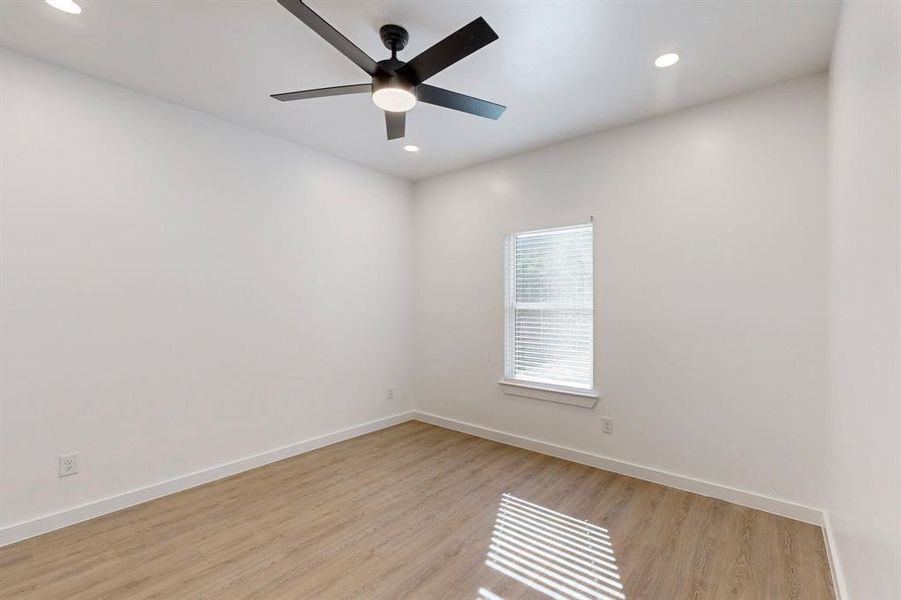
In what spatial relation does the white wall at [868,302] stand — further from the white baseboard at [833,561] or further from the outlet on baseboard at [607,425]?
the outlet on baseboard at [607,425]

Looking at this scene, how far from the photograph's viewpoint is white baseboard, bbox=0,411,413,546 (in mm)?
2346

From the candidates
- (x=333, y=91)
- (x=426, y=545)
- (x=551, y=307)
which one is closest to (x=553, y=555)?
(x=426, y=545)

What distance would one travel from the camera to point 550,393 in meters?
3.68

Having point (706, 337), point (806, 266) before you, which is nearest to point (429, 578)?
point (706, 337)

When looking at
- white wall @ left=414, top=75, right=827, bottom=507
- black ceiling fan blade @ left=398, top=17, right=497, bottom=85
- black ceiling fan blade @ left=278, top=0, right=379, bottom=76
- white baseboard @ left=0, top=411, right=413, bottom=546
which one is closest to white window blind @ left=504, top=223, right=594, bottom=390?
white wall @ left=414, top=75, right=827, bottom=507

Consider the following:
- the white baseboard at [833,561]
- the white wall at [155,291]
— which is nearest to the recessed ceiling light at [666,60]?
the white baseboard at [833,561]

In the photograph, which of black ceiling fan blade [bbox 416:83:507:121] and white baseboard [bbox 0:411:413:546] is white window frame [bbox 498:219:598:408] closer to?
black ceiling fan blade [bbox 416:83:507:121]

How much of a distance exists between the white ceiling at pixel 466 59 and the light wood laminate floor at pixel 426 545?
9.37 feet

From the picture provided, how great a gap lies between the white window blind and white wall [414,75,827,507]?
16 centimetres

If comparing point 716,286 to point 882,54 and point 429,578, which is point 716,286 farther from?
point 429,578

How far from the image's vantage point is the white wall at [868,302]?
1.01 m

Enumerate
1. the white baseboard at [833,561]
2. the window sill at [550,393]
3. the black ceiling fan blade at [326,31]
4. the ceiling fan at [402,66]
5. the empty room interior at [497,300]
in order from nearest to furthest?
the black ceiling fan blade at [326,31] → the ceiling fan at [402,66] → the white baseboard at [833,561] → the empty room interior at [497,300] → the window sill at [550,393]

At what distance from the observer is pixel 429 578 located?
79.6 inches

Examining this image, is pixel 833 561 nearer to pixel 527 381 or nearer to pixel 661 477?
pixel 661 477
